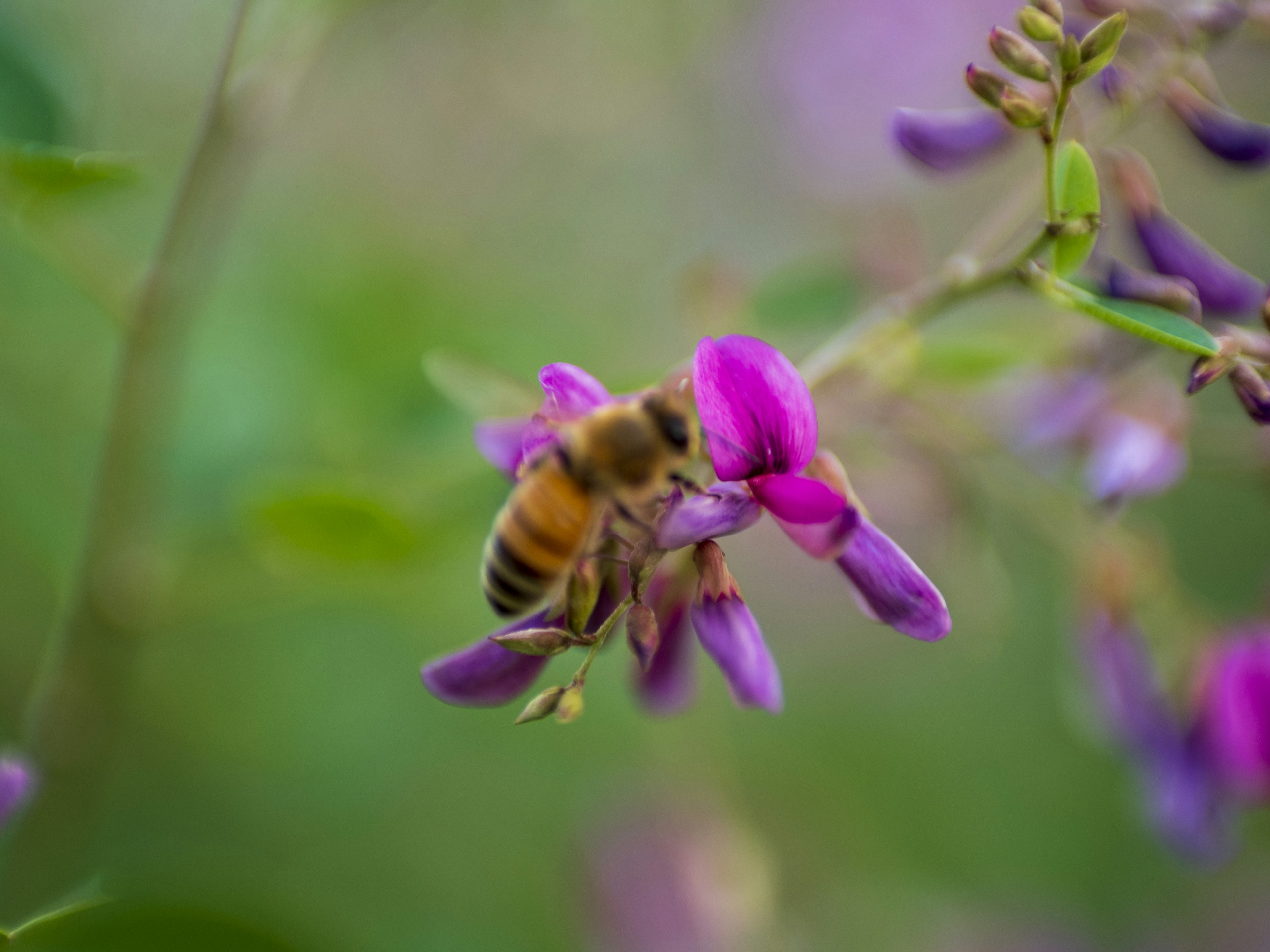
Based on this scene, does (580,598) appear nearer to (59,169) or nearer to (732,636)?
(732,636)

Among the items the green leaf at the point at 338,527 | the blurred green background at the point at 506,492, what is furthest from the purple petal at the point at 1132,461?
the green leaf at the point at 338,527

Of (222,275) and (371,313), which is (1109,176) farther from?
(222,275)

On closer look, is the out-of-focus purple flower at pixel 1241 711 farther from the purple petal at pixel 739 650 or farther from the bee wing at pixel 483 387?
the bee wing at pixel 483 387

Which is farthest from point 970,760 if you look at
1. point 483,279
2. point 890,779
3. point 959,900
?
point 483,279

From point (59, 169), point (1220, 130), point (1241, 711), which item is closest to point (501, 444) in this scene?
point (59, 169)

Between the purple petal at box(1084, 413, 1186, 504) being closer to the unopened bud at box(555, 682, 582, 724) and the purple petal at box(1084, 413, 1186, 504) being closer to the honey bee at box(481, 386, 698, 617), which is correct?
the honey bee at box(481, 386, 698, 617)

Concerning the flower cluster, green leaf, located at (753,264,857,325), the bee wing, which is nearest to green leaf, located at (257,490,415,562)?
the bee wing
